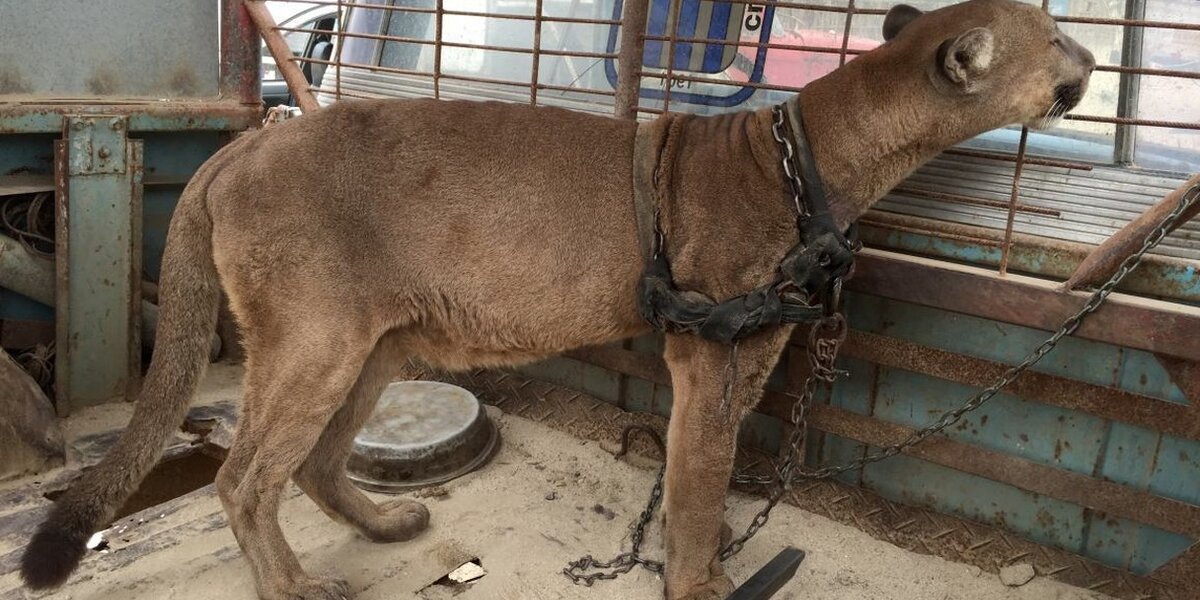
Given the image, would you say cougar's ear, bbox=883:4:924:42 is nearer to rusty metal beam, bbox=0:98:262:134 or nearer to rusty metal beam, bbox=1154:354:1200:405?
rusty metal beam, bbox=1154:354:1200:405

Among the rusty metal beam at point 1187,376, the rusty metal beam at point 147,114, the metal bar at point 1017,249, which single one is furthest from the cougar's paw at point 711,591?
the rusty metal beam at point 147,114

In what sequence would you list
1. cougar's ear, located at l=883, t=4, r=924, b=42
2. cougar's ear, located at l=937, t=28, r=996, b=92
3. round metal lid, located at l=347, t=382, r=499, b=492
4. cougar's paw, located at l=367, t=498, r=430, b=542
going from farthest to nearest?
round metal lid, located at l=347, t=382, r=499, b=492, cougar's paw, located at l=367, t=498, r=430, b=542, cougar's ear, located at l=883, t=4, r=924, b=42, cougar's ear, located at l=937, t=28, r=996, b=92

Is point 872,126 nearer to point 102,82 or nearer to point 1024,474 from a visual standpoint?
point 1024,474

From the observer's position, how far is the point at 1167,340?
3277mm

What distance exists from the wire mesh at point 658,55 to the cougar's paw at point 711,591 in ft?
5.57

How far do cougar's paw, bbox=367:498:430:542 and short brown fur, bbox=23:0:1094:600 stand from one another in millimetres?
378

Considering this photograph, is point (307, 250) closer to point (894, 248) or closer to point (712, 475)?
point (712, 475)

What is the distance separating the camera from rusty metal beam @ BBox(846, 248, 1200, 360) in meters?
3.28

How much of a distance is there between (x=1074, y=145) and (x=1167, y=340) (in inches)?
50.4

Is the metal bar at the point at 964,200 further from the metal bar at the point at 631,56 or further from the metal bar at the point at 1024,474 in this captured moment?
the metal bar at the point at 631,56

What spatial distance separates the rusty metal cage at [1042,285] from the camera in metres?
3.44

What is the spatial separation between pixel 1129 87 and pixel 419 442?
140 inches

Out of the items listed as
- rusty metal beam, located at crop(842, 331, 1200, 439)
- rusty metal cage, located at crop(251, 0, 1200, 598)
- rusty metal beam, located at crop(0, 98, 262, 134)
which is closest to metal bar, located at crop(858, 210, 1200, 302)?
rusty metal cage, located at crop(251, 0, 1200, 598)

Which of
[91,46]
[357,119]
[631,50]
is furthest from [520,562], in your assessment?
[91,46]
